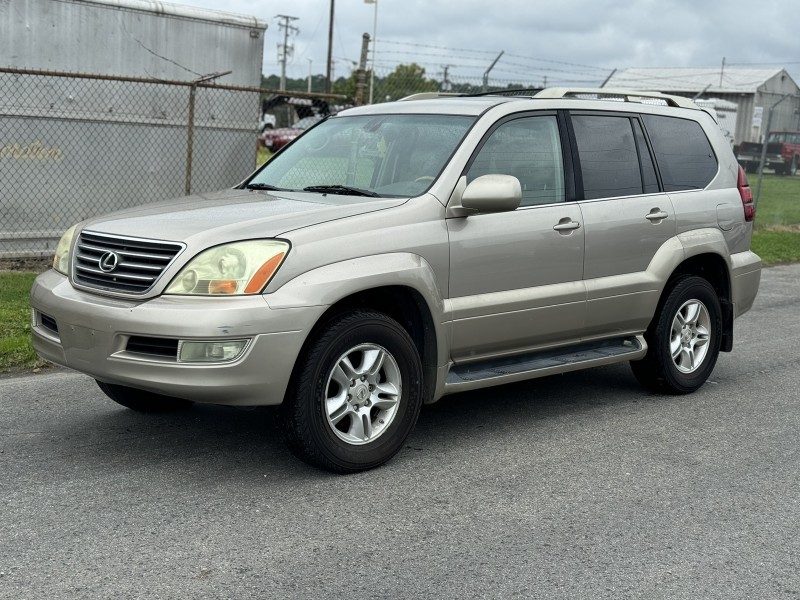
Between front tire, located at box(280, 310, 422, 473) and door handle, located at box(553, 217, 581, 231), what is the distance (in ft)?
4.06

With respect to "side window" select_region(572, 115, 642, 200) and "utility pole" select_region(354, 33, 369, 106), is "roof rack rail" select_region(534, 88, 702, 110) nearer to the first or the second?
"side window" select_region(572, 115, 642, 200)

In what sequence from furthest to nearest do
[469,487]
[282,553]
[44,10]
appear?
1. [44,10]
2. [469,487]
3. [282,553]

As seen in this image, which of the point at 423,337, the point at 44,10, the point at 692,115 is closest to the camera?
the point at 423,337

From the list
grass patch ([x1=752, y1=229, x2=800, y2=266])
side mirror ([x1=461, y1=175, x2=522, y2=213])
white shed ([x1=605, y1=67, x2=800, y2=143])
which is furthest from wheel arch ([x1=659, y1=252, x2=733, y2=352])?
white shed ([x1=605, y1=67, x2=800, y2=143])

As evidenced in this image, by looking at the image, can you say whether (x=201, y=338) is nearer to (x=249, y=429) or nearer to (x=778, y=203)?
(x=249, y=429)

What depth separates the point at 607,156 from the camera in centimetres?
639

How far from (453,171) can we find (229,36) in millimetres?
7280

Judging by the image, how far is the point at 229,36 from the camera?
1205 centimetres

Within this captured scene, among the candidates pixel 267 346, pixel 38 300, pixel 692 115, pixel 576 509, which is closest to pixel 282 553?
pixel 267 346

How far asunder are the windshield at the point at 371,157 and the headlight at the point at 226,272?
3.52ft

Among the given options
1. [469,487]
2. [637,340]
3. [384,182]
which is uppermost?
[384,182]

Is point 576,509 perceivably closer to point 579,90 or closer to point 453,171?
point 453,171

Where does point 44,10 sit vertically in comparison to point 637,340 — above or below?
above

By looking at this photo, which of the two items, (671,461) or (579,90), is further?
(579,90)
